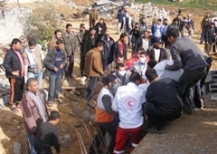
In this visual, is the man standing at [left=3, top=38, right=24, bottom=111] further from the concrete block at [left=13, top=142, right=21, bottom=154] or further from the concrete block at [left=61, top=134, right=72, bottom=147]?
the concrete block at [left=61, top=134, right=72, bottom=147]

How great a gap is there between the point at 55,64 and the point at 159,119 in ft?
11.0

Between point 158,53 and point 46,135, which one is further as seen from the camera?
point 158,53

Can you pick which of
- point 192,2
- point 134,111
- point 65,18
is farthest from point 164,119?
point 192,2

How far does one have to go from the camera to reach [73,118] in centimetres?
945

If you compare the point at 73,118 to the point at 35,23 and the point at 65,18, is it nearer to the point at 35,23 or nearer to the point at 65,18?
the point at 35,23

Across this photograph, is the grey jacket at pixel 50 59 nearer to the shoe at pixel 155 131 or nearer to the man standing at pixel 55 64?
the man standing at pixel 55 64

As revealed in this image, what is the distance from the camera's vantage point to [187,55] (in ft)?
21.0

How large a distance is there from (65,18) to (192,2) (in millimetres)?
14942

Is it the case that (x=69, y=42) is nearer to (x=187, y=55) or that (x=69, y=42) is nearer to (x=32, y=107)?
(x=32, y=107)

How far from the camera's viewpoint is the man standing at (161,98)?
242 inches

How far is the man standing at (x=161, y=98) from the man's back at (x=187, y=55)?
0.40 m

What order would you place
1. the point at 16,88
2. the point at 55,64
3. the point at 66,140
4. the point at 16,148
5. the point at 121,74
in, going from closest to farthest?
the point at 121,74, the point at 16,148, the point at 66,140, the point at 16,88, the point at 55,64

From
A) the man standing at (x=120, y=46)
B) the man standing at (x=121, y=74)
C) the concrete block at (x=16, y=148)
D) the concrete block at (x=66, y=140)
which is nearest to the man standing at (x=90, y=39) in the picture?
the man standing at (x=120, y=46)

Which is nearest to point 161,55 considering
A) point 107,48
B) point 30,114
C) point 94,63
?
point 94,63
